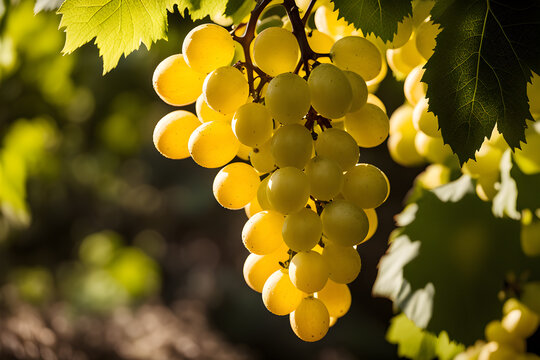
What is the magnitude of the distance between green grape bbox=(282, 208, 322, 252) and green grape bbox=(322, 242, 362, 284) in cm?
3

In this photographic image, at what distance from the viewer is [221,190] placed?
39 cm

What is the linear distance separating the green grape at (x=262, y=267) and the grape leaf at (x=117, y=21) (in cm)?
19

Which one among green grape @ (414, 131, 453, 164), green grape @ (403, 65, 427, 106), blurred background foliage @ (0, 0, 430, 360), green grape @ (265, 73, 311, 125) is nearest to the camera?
green grape @ (265, 73, 311, 125)

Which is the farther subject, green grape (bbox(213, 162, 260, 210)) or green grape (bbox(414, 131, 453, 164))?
green grape (bbox(414, 131, 453, 164))

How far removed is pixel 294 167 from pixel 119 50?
0.59 feet

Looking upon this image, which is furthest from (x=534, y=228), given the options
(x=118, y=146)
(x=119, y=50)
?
(x=118, y=146)

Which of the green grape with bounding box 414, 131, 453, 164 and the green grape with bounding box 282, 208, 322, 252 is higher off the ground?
the green grape with bounding box 282, 208, 322, 252

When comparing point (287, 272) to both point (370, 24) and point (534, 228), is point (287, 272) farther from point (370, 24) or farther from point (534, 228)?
point (534, 228)

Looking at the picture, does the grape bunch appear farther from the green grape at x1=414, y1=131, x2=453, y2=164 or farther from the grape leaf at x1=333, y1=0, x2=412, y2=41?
the green grape at x1=414, y1=131, x2=453, y2=164

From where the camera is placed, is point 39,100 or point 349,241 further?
point 39,100

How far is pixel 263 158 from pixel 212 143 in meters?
0.04

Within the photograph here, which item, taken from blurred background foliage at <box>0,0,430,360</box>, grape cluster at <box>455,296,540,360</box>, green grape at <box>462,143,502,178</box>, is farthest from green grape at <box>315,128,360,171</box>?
blurred background foliage at <box>0,0,430,360</box>

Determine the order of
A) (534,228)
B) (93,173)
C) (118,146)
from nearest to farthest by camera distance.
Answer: (534,228) < (118,146) < (93,173)

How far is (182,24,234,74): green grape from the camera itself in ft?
1.23
